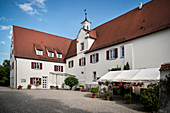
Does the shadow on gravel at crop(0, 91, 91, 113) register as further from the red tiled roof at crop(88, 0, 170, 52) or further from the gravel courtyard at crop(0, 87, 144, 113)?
the red tiled roof at crop(88, 0, 170, 52)

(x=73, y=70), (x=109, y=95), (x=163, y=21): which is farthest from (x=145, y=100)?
(x=73, y=70)

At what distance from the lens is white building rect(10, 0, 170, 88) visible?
14.1 metres

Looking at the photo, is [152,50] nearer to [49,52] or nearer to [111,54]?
[111,54]

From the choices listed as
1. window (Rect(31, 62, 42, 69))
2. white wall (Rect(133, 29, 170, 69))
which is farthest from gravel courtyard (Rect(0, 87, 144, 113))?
window (Rect(31, 62, 42, 69))

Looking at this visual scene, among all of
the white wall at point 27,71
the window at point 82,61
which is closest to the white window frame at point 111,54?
the window at point 82,61

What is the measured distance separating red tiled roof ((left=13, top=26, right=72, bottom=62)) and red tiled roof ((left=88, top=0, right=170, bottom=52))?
32.1 ft

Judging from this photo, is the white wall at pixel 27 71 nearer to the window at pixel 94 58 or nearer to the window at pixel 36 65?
the window at pixel 36 65

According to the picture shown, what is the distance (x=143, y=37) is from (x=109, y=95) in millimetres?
7110

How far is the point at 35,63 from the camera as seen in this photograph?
2488cm

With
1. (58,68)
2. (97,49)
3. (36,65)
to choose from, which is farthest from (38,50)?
(97,49)

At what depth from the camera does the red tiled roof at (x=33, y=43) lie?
24.7 metres

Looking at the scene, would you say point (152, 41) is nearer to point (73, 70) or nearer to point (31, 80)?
point (73, 70)

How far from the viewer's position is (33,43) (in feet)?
88.1

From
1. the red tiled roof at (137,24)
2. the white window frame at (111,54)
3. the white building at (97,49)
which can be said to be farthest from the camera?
the white window frame at (111,54)
